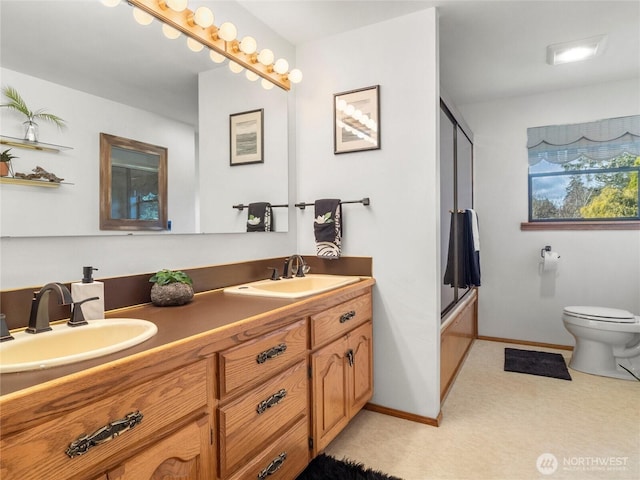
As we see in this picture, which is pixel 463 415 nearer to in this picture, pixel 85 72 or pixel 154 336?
pixel 154 336

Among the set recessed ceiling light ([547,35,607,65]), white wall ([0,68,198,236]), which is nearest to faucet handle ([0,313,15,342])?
white wall ([0,68,198,236])

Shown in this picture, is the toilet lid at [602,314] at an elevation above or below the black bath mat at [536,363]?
above

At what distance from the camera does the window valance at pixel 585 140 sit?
321 cm

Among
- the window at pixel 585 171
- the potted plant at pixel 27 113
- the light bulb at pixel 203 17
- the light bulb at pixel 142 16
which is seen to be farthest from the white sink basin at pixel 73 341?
the window at pixel 585 171

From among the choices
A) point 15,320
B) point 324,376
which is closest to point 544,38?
point 324,376

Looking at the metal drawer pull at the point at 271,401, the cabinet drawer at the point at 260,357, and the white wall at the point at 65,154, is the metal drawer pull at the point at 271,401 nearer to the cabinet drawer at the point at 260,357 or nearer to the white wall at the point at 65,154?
the cabinet drawer at the point at 260,357

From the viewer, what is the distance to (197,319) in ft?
4.09

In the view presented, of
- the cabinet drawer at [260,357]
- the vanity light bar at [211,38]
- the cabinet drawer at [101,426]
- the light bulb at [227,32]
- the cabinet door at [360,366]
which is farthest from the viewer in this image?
the cabinet door at [360,366]

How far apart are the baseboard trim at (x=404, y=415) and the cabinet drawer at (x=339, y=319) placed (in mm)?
560

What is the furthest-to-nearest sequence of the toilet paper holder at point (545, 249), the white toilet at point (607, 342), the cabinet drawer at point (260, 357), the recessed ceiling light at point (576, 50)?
1. the toilet paper holder at point (545, 249)
2. the white toilet at point (607, 342)
3. the recessed ceiling light at point (576, 50)
4. the cabinet drawer at point (260, 357)

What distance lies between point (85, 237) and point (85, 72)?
22.8 inches

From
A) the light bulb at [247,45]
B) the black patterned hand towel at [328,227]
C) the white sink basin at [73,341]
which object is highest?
the light bulb at [247,45]

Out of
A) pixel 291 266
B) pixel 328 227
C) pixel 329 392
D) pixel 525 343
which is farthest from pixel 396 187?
pixel 525 343

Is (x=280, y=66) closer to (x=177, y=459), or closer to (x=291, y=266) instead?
(x=291, y=266)
